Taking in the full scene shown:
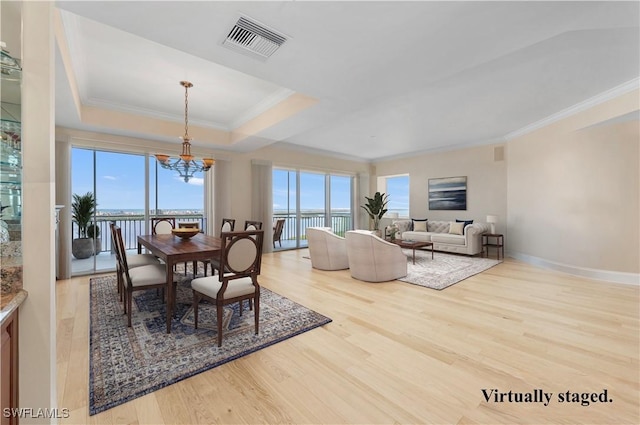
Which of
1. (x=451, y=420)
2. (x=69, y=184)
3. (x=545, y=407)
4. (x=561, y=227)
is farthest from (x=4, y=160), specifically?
(x=561, y=227)

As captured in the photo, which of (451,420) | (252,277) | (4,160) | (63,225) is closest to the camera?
(4,160)

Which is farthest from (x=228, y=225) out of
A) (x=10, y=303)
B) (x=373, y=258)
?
(x=10, y=303)

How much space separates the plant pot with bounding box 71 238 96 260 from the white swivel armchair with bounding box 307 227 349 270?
4.84 m

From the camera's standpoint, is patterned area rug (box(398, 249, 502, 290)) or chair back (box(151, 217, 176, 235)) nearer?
patterned area rug (box(398, 249, 502, 290))

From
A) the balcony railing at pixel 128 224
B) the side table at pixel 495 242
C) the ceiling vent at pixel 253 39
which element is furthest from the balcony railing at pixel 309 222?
the ceiling vent at pixel 253 39

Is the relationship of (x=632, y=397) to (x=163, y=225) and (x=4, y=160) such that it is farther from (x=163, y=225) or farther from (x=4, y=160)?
(x=163, y=225)

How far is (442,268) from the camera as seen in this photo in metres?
4.99

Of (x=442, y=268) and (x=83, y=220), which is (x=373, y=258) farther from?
(x=83, y=220)

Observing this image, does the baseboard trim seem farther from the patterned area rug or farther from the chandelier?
the chandelier

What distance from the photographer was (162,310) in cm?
300

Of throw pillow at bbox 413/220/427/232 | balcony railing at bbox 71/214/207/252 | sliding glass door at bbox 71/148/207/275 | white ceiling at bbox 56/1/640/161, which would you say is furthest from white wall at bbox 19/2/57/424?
throw pillow at bbox 413/220/427/232

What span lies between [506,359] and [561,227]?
4149 mm

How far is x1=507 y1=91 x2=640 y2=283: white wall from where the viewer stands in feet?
13.1

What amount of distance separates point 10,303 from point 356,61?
9.24 feet
